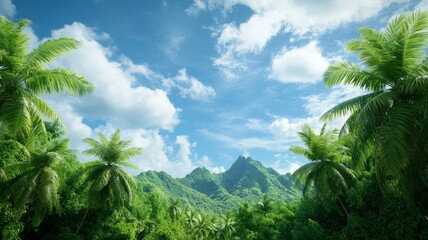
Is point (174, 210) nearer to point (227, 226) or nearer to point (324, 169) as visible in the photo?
point (227, 226)

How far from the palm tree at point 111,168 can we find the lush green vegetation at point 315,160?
8cm

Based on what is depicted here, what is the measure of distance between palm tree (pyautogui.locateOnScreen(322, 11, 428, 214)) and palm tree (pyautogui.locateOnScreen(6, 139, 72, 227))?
18.0m

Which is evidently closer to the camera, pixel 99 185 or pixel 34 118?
pixel 34 118

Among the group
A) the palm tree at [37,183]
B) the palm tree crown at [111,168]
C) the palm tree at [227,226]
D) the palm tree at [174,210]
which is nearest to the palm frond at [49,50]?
the palm tree at [37,183]

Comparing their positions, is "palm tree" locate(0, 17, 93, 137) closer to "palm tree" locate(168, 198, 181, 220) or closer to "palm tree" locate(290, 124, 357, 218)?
"palm tree" locate(290, 124, 357, 218)

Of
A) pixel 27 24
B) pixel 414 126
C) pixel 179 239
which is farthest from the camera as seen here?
pixel 179 239

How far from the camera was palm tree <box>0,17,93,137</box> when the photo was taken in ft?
35.4

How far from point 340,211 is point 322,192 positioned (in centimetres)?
282

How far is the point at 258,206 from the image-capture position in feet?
→ 146

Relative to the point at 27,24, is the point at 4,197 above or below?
below

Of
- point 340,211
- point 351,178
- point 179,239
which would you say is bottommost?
point 179,239

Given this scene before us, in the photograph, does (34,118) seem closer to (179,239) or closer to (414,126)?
(414,126)

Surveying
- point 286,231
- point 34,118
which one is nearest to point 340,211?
point 286,231

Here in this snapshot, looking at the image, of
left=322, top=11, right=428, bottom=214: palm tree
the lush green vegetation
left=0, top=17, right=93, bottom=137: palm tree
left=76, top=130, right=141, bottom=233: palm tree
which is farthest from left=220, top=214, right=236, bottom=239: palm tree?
left=0, top=17, right=93, bottom=137: palm tree
